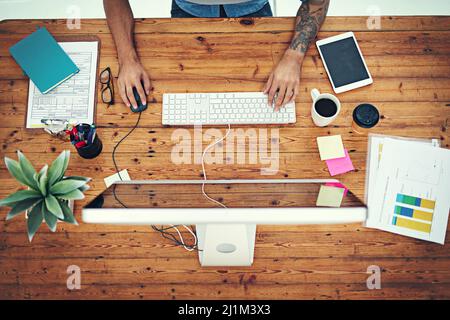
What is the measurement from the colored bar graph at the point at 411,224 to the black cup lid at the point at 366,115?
1.01 feet

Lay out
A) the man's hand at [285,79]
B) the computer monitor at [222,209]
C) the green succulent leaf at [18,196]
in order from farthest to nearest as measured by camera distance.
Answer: the man's hand at [285,79], the green succulent leaf at [18,196], the computer monitor at [222,209]

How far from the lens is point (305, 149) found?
3.59 feet

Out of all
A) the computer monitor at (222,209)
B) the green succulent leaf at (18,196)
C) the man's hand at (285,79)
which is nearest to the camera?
the computer monitor at (222,209)

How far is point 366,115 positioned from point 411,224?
0.37 metres

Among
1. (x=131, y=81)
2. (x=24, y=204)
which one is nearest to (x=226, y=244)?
(x=24, y=204)

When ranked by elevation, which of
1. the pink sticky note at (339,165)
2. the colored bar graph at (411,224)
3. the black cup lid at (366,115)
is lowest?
the colored bar graph at (411,224)

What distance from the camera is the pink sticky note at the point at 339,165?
1.07 meters

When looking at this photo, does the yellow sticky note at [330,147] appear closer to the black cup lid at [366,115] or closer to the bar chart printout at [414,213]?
the black cup lid at [366,115]

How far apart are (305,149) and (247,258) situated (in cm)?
39

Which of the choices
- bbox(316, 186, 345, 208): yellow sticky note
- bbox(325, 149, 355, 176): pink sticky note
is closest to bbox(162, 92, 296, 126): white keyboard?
bbox(325, 149, 355, 176): pink sticky note

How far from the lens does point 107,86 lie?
1.14 m

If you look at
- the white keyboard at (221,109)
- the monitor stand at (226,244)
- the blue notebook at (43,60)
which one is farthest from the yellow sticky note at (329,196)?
the blue notebook at (43,60)

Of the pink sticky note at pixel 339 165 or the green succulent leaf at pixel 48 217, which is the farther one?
the pink sticky note at pixel 339 165
